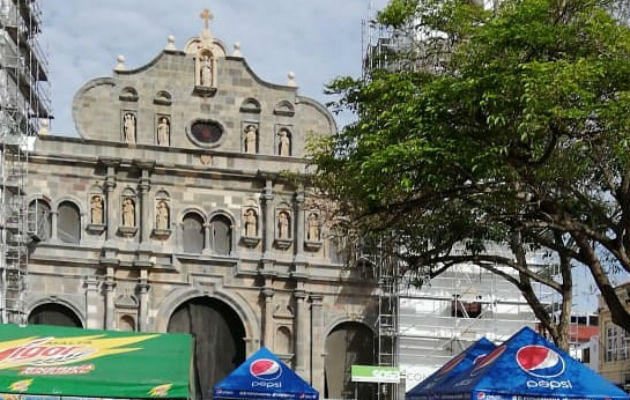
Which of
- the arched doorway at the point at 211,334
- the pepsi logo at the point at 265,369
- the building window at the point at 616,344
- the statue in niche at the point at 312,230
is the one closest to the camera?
the pepsi logo at the point at 265,369

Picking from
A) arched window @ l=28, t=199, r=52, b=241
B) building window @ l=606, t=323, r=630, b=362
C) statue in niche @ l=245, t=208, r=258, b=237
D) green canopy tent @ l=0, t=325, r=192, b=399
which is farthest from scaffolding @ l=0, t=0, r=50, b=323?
building window @ l=606, t=323, r=630, b=362

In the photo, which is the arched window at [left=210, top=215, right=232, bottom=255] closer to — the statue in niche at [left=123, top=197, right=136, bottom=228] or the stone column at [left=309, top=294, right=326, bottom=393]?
the statue in niche at [left=123, top=197, right=136, bottom=228]

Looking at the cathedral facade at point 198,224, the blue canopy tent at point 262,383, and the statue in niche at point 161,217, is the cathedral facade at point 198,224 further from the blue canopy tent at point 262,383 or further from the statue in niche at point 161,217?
the blue canopy tent at point 262,383

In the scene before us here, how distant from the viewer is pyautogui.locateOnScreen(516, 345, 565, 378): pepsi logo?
12820mm

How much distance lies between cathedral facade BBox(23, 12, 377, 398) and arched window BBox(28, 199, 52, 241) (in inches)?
1.7

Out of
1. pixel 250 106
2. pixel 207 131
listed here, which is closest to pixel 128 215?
pixel 207 131

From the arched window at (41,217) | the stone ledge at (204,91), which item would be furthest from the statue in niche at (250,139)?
A: the arched window at (41,217)

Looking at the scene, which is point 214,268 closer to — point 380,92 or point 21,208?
point 21,208

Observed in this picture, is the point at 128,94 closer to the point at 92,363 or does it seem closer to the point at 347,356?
the point at 347,356

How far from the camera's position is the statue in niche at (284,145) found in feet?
110

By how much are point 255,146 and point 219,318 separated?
5.65 m

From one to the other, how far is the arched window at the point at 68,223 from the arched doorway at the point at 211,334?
154 inches

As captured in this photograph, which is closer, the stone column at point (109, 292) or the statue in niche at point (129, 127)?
the stone column at point (109, 292)

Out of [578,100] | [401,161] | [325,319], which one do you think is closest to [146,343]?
[401,161]
